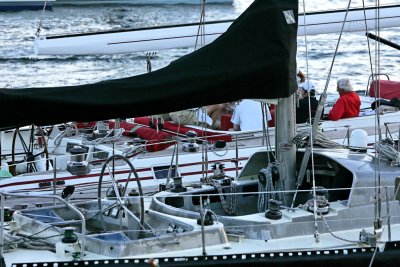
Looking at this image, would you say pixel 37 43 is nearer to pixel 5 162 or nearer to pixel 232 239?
pixel 5 162

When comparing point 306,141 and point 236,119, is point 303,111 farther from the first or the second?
point 306,141

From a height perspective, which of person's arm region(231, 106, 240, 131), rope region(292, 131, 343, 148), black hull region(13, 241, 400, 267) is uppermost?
rope region(292, 131, 343, 148)

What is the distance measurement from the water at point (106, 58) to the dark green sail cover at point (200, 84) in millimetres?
16512

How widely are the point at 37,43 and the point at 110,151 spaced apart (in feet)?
10.3

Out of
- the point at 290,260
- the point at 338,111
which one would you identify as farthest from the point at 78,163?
the point at 290,260

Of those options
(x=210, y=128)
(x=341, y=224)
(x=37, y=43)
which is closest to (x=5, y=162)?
(x=37, y=43)

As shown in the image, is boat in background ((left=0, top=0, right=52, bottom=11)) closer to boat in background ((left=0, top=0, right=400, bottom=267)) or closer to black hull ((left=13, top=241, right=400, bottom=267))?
boat in background ((left=0, top=0, right=400, bottom=267))

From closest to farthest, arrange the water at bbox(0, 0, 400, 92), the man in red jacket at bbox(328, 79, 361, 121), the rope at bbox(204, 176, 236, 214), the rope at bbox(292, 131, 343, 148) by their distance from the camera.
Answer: the rope at bbox(292, 131, 343, 148) → the rope at bbox(204, 176, 236, 214) → the man in red jacket at bbox(328, 79, 361, 121) → the water at bbox(0, 0, 400, 92)

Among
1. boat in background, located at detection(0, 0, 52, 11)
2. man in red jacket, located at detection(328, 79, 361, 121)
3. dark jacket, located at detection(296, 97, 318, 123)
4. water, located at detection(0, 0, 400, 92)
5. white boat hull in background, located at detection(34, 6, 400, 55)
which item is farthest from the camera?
boat in background, located at detection(0, 0, 52, 11)

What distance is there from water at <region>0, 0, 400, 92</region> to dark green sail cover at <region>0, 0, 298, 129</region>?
16.5m

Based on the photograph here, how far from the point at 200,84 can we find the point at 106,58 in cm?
2931

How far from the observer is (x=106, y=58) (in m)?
39.9

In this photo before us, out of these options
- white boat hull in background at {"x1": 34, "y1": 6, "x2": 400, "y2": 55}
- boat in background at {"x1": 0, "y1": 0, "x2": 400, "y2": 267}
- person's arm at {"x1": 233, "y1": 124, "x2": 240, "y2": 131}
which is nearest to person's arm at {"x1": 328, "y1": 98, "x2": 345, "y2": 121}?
white boat hull in background at {"x1": 34, "y1": 6, "x2": 400, "y2": 55}

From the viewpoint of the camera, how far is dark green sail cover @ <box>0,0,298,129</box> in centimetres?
1055
